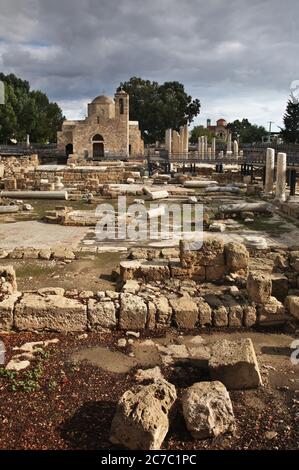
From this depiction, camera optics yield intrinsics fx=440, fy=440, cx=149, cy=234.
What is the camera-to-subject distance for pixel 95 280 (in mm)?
9508

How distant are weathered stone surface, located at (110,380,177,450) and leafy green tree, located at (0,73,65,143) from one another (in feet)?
Answer: 189

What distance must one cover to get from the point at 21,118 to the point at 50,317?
62.3m

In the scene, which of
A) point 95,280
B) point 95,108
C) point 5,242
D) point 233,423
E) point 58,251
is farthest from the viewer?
point 95,108

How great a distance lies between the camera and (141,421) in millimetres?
4184

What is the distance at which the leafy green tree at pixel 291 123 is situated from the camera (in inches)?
2061

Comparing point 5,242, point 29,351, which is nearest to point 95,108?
point 5,242

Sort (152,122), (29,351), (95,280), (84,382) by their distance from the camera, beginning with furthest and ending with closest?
(152,122) < (95,280) < (29,351) < (84,382)

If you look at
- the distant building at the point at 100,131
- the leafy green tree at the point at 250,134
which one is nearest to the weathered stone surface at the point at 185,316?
the distant building at the point at 100,131

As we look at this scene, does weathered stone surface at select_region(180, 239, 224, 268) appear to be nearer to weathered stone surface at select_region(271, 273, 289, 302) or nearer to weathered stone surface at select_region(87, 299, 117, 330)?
weathered stone surface at select_region(271, 273, 289, 302)

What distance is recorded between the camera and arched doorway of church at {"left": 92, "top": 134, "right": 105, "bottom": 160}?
54188 millimetres

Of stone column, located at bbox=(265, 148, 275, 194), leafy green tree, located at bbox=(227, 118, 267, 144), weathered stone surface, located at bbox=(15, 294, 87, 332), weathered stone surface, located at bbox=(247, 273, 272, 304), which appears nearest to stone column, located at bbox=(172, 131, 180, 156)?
stone column, located at bbox=(265, 148, 275, 194)

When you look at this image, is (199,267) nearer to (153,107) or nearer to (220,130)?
(153,107)
